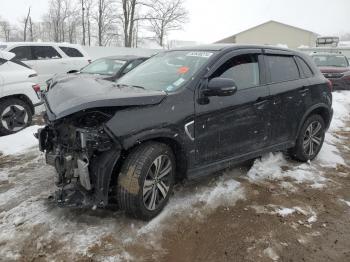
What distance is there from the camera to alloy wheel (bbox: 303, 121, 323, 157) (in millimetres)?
5770

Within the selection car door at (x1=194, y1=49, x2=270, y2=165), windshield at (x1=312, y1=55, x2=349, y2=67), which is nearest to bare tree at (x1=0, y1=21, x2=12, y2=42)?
windshield at (x1=312, y1=55, x2=349, y2=67)

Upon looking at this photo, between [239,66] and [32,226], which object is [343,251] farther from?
[32,226]

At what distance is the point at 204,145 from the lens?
412cm

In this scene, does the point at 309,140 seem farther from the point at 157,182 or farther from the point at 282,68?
the point at 157,182

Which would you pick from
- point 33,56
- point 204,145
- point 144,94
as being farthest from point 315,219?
point 33,56

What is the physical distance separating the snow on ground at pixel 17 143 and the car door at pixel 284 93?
156 inches

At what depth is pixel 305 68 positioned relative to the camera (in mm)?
5699

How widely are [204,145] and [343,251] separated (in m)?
1.70

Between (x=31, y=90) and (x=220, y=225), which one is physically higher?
(x=31, y=90)

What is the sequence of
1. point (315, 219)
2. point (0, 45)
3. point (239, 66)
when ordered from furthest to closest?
1. point (0, 45)
2. point (239, 66)
3. point (315, 219)

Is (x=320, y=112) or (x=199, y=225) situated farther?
(x=320, y=112)

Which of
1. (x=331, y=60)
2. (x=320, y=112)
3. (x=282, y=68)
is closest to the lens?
(x=282, y=68)

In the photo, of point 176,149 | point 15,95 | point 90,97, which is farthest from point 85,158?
point 15,95

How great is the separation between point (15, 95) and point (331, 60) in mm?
14701
